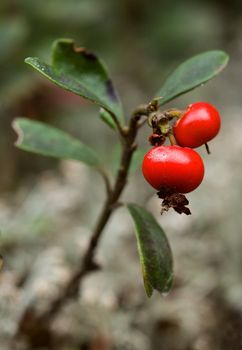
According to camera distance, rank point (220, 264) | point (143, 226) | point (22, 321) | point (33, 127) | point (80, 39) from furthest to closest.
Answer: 1. point (80, 39)
2. point (220, 264)
3. point (22, 321)
4. point (33, 127)
5. point (143, 226)

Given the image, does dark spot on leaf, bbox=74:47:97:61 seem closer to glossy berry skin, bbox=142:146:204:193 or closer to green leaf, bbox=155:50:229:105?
green leaf, bbox=155:50:229:105

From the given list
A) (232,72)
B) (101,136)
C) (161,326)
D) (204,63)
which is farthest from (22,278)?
(232,72)

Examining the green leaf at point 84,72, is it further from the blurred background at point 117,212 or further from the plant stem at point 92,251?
the blurred background at point 117,212

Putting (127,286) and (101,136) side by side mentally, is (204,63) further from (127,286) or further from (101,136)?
(101,136)

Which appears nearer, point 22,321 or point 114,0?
point 22,321

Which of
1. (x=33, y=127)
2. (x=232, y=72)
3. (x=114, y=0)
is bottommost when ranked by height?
(x=232, y=72)

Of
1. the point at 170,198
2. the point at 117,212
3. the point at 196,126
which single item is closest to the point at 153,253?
the point at 170,198

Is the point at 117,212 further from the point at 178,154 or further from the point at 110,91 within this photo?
the point at 178,154
